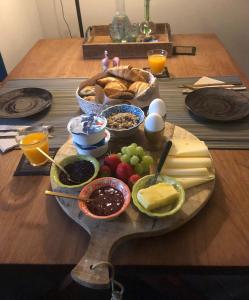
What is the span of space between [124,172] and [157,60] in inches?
35.8

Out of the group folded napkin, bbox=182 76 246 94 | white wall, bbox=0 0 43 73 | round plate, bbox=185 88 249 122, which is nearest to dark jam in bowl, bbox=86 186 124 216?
round plate, bbox=185 88 249 122

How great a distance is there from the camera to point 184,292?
93 cm

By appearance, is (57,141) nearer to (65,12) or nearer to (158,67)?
(158,67)

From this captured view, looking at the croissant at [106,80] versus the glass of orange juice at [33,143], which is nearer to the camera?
the glass of orange juice at [33,143]

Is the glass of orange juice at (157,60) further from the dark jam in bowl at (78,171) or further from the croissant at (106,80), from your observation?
the dark jam in bowl at (78,171)

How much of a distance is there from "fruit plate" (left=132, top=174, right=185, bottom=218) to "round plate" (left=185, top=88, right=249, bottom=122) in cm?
46

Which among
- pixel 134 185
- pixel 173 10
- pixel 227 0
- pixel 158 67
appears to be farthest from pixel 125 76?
pixel 227 0

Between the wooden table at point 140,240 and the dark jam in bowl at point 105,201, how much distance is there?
74 millimetres

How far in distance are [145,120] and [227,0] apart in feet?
6.67

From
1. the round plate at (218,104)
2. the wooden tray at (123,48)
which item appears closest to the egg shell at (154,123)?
the round plate at (218,104)

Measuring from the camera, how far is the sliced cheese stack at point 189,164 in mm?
864

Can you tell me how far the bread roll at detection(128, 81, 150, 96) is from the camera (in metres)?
1.21

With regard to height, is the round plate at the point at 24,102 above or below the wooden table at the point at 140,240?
below

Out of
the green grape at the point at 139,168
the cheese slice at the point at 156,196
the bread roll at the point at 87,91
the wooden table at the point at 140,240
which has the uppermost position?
the cheese slice at the point at 156,196
